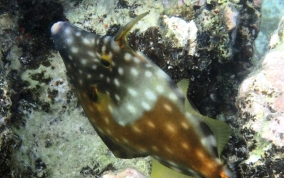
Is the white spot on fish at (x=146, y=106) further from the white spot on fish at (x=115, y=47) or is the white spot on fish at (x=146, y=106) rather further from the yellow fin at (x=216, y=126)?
the white spot on fish at (x=115, y=47)

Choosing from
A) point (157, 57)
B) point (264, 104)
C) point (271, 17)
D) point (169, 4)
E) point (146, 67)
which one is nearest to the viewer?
point (146, 67)

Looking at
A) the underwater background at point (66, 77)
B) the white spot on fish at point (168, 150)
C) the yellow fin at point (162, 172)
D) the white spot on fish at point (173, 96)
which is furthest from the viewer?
the underwater background at point (66, 77)

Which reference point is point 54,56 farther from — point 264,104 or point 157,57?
point 264,104

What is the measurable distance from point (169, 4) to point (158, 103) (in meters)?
2.56

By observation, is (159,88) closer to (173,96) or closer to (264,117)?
(173,96)

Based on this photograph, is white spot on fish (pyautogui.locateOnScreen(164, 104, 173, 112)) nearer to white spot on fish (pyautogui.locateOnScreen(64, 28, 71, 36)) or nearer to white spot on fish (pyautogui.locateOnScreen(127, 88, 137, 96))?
white spot on fish (pyautogui.locateOnScreen(127, 88, 137, 96))

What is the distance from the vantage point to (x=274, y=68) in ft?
10.5

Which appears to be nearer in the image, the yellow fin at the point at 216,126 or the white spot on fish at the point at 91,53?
the yellow fin at the point at 216,126

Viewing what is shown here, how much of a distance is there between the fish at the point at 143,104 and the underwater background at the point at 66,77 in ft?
3.13

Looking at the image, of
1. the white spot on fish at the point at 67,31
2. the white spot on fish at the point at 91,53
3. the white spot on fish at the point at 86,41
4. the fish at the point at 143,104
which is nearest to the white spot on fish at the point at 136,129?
the fish at the point at 143,104

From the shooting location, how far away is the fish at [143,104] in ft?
7.91

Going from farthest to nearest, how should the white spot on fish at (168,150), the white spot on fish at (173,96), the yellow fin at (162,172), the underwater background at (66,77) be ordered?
the underwater background at (66,77)
the yellow fin at (162,172)
the white spot on fish at (168,150)
the white spot on fish at (173,96)

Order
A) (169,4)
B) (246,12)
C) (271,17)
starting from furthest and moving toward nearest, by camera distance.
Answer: (271,17) < (246,12) < (169,4)

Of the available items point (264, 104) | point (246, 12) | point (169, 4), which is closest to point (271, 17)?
point (246, 12)
